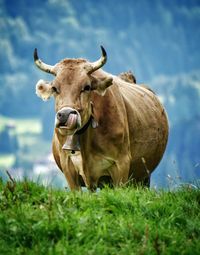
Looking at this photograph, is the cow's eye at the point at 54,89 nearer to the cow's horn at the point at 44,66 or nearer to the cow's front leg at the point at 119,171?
the cow's horn at the point at 44,66

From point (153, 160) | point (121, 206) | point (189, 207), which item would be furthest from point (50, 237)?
point (153, 160)

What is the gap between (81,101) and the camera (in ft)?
41.3

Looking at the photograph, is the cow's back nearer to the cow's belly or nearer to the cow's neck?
the cow's belly

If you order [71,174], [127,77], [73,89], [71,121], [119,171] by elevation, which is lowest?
[119,171]

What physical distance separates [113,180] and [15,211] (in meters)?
4.80

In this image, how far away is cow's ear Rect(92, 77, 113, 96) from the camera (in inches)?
513

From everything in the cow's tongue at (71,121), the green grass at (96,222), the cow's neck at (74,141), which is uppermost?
the cow's tongue at (71,121)

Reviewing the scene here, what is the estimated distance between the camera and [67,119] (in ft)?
39.4

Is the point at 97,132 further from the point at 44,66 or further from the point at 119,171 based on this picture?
the point at 44,66

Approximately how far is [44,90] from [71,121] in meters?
1.42

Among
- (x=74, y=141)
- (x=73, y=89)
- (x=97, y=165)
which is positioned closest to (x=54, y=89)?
(x=73, y=89)

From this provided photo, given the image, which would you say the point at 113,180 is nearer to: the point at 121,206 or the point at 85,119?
the point at 85,119

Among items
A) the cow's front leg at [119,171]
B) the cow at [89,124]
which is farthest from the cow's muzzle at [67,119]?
the cow's front leg at [119,171]

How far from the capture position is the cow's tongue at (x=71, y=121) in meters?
12.0
